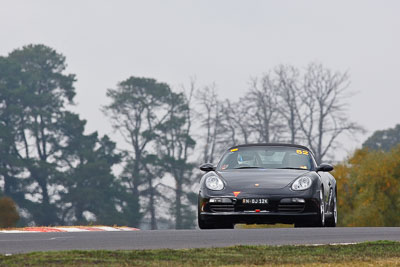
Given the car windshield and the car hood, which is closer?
the car hood

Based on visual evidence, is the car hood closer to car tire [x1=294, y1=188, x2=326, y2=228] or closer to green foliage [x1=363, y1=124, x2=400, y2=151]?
car tire [x1=294, y1=188, x2=326, y2=228]

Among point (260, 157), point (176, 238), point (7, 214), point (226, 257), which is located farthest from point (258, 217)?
point (7, 214)

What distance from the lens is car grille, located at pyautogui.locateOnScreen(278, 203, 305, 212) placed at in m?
17.8

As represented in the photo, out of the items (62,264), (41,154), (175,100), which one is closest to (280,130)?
(175,100)

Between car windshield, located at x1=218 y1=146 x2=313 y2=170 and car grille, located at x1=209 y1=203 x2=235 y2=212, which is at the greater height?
car windshield, located at x1=218 y1=146 x2=313 y2=170

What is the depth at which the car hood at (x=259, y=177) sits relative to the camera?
17.8 meters

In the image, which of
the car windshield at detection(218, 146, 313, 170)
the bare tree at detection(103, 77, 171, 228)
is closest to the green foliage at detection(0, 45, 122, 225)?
the bare tree at detection(103, 77, 171, 228)

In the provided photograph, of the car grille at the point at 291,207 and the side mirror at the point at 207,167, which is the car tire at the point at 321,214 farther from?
the side mirror at the point at 207,167

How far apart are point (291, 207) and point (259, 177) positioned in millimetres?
762

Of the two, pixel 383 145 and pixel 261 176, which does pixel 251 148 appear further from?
pixel 383 145

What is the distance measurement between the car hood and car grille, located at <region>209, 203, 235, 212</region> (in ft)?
1.00

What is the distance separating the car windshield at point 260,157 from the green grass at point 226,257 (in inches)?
154

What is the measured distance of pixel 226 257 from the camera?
13.4 m

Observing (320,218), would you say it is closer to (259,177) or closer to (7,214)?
(259,177)
